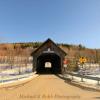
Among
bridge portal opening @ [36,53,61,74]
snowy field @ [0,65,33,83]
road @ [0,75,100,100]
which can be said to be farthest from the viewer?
bridge portal opening @ [36,53,61,74]

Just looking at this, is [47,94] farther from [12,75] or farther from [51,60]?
[51,60]

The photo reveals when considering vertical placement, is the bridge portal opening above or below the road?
above

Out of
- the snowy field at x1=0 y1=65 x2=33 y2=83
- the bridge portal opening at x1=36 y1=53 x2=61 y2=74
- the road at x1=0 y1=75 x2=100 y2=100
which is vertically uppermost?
the bridge portal opening at x1=36 y1=53 x2=61 y2=74

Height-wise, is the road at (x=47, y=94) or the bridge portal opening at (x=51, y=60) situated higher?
the bridge portal opening at (x=51, y=60)

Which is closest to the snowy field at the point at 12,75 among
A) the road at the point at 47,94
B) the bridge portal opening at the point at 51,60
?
the road at the point at 47,94

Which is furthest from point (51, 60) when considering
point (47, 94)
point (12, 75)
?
point (47, 94)

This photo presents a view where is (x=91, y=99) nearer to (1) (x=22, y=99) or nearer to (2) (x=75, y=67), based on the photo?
(1) (x=22, y=99)

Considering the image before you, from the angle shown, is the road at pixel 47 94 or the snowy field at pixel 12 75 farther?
the snowy field at pixel 12 75

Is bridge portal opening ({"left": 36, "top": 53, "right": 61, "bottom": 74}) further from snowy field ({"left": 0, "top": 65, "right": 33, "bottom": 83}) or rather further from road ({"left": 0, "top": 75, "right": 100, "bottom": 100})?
road ({"left": 0, "top": 75, "right": 100, "bottom": 100})

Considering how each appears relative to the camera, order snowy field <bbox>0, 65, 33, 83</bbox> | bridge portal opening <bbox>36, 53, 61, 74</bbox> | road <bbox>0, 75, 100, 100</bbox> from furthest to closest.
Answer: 1. bridge portal opening <bbox>36, 53, 61, 74</bbox>
2. snowy field <bbox>0, 65, 33, 83</bbox>
3. road <bbox>0, 75, 100, 100</bbox>

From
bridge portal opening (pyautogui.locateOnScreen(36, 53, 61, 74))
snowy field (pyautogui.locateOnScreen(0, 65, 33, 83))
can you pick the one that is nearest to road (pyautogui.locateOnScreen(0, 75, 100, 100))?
snowy field (pyautogui.locateOnScreen(0, 65, 33, 83))

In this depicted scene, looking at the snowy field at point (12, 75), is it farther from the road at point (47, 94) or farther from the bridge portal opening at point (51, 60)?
the bridge portal opening at point (51, 60)

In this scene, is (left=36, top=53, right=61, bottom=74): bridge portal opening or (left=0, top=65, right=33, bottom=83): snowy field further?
(left=36, top=53, right=61, bottom=74): bridge portal opening

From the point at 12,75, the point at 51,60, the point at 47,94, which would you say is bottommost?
the point at 47,94
